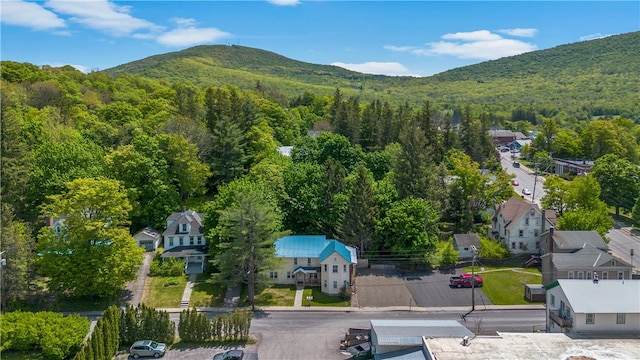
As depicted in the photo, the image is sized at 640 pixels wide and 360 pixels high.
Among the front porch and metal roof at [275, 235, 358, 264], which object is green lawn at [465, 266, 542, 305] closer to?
metal roof at [275, 235, 358, 264]

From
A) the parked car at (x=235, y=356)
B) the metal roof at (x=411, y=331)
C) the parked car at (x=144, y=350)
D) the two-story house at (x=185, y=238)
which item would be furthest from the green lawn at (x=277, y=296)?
the metal roof at (x=411, y=331)

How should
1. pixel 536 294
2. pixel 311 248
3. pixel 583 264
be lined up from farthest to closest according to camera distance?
1. pixel 311 248
2. pixel 583 264
3. pixel 536 294

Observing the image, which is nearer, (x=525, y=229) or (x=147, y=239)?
(x=147, y=239)

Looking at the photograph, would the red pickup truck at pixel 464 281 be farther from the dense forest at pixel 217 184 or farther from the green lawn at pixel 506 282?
the dense forest at pixel 217 184

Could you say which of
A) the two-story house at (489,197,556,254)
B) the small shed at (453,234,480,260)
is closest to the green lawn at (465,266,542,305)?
the small shed at (453,234,480,260)

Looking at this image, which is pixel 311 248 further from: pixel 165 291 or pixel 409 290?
pixel 165 291

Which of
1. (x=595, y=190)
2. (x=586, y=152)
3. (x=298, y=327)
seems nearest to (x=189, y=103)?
(x=298, y=327)

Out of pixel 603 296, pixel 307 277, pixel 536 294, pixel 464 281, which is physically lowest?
pixel 536 294

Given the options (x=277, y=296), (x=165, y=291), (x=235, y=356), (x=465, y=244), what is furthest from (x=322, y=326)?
(x=465, y=244)
